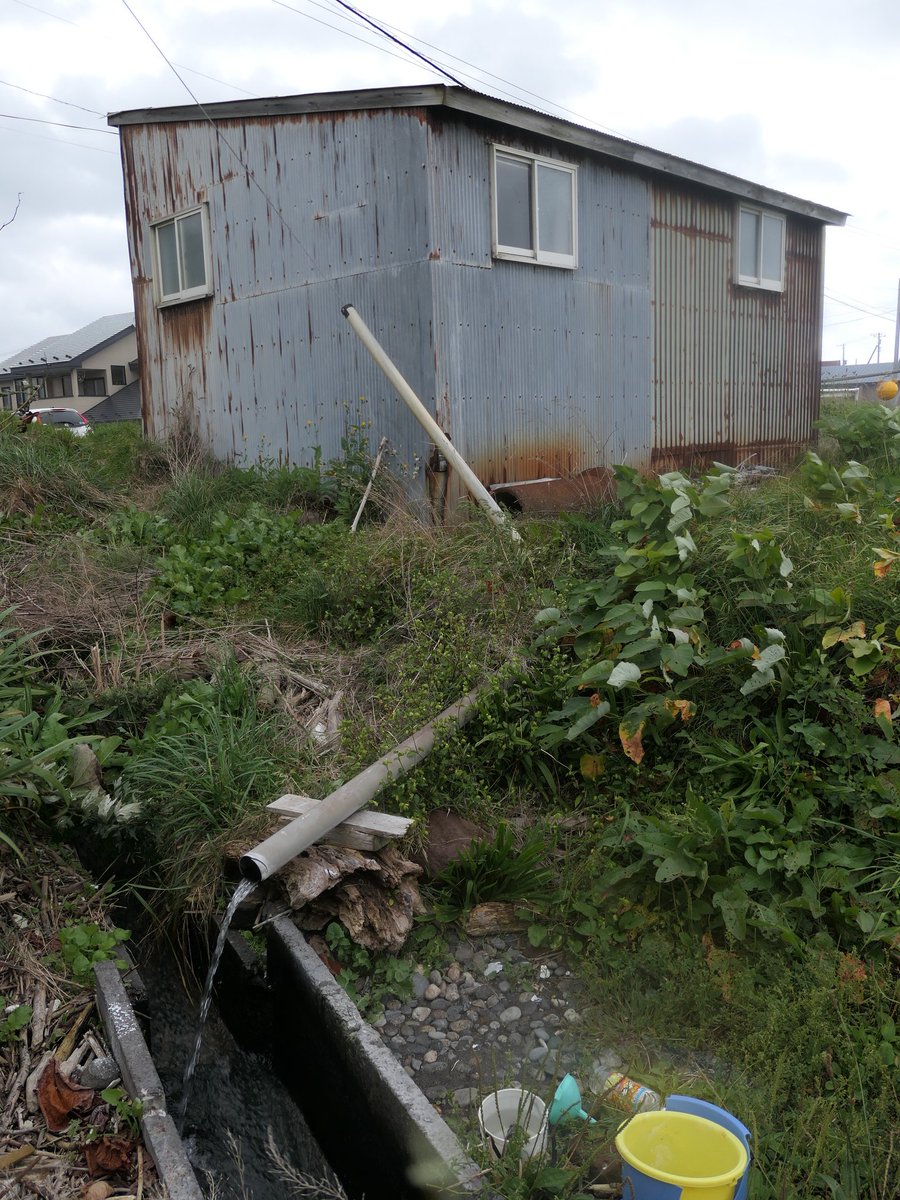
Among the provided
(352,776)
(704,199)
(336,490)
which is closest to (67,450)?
(336,490)

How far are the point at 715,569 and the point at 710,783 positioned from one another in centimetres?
132

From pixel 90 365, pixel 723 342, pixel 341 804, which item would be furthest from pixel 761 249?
pixel 90 365

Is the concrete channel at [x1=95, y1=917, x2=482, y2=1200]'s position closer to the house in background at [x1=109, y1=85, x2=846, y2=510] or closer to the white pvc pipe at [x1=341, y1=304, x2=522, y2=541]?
the white pvc pipe at [x1=341, y1=304, x2=522, y2=541]

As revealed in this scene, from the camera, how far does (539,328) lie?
8359mm

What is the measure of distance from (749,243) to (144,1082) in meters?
11.4

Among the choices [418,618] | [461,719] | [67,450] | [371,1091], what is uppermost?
[67,450]

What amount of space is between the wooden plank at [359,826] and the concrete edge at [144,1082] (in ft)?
2.99

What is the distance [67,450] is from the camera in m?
9.81

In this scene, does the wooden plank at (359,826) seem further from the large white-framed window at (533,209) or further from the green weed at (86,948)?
the large white-framed window at (533,209)

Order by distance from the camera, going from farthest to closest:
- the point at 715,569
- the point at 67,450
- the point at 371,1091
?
the point at 67,450 → the point at 715,569 → the point at 371,1091

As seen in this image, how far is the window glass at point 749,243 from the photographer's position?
11.1 metres

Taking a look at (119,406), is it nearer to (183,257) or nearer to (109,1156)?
(183,257)

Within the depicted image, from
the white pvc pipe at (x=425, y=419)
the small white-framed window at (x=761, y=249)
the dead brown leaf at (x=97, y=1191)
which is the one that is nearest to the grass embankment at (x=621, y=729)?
the white pvc pipe at (x=425, y=419)

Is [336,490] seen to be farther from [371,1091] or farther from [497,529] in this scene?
[371,1091]
